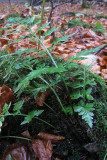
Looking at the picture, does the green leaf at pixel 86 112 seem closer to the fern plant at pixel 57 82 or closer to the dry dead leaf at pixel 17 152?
the fern plant at pixel 57 82

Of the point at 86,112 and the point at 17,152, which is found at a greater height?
the point at 86,112

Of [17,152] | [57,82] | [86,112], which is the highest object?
[57,82]

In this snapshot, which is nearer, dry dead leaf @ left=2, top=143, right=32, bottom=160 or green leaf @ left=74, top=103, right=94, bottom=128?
green leaf @ left=74, top=103, right=94, bottom=128

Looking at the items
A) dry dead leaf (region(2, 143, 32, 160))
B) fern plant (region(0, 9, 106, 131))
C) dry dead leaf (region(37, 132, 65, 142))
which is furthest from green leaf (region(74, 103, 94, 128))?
dry dead leaf (region(2, 143, 32, 160))

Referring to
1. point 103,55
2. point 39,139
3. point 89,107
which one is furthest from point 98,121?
point 103,55

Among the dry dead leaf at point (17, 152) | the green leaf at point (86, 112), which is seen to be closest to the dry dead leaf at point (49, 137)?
the dry dead leaf at point (17, 152)

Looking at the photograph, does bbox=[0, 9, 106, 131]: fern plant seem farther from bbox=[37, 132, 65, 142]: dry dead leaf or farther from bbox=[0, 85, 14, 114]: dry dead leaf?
bbox=[37, 132, 65, 142]: dry dead leaf

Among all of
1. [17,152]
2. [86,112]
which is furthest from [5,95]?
[86,112]

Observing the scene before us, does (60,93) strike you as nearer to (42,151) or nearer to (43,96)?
(43,96)

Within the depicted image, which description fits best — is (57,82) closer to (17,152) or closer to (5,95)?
(5,95)

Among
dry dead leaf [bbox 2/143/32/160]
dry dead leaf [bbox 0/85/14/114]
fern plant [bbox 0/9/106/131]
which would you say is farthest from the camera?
dry dead leaf [bbox 0/85/14/114]

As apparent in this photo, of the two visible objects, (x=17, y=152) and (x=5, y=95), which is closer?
(x=17, y=152)
